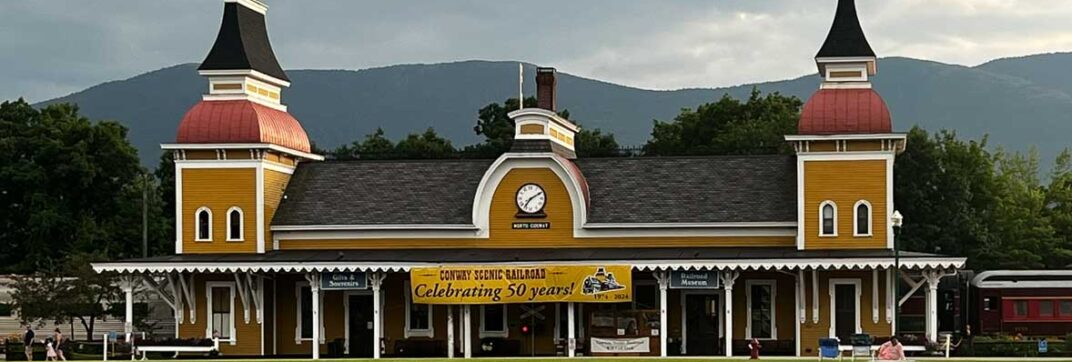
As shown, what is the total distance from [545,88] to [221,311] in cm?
1238

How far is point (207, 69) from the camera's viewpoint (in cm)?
5659

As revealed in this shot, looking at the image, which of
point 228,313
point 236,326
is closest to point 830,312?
point 236,326

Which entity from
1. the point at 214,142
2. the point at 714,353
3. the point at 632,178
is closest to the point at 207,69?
the point at 214,142

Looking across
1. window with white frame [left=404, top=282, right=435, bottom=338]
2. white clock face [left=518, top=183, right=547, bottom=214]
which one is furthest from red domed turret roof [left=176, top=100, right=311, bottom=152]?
white clock face [left=518, top=183, right=547, bottom=214]

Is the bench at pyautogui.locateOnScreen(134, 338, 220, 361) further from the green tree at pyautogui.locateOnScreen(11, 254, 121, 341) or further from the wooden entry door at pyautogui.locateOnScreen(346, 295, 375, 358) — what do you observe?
the green tree at pyautogui.locateOnScreen(11, 254, 121, 341)

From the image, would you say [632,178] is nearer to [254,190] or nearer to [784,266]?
[784,266]

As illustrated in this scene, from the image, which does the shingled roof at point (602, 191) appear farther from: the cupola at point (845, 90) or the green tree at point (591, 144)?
the green tree at point (591, 144)

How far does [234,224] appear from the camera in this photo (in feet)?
A: 186

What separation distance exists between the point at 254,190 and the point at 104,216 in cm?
3056

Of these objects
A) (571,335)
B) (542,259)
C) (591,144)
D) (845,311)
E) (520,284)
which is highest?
(591,144)

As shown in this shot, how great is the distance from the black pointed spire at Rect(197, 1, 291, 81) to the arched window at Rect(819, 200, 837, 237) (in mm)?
17936

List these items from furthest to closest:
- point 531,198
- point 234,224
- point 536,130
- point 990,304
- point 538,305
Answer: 1. point 234,224
2. point 990,304
3. point 536,130
4. point 531,198
5. point 538,305

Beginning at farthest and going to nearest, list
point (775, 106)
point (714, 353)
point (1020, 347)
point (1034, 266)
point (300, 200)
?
point (775, 106)
point (1034, 266)
point (300, 200)
point (714, 353)
point (1020, 347)

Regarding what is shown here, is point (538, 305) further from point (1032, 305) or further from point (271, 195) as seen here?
point (1032, 305)
